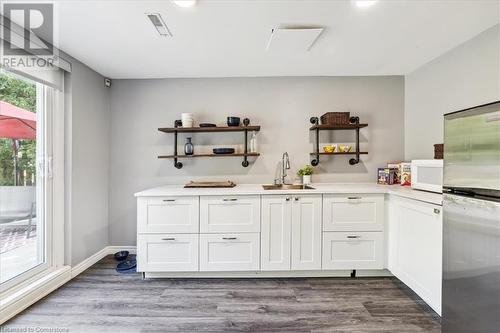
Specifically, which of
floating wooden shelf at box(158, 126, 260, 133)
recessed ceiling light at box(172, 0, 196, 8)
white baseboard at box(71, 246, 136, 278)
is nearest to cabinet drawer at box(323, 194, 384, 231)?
floating wooden shelf at box(158, 126, 260, 133)

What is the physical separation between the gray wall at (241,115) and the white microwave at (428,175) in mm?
678

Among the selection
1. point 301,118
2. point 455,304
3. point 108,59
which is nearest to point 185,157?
point 108,59

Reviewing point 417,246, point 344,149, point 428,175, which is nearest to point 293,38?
point 344,149

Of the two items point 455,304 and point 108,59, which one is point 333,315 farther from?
point 108,59

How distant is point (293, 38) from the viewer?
2.13 metres

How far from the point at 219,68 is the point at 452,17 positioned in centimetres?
217

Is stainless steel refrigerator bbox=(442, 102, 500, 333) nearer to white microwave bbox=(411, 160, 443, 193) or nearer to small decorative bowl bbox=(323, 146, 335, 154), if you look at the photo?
white microwave bbox=(411, 160, 443, 193)

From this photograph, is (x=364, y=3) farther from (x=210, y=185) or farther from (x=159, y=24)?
(x=210, y=185)

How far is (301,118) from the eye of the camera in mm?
3146

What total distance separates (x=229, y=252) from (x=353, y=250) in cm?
129

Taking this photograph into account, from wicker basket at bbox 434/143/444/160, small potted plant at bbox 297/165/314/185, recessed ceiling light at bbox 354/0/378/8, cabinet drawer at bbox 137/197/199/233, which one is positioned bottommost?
cabinet drawer at bbox 137/197/199/233

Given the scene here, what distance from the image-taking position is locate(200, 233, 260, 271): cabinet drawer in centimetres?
248

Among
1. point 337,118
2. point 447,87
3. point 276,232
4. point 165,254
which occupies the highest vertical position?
point 447,87

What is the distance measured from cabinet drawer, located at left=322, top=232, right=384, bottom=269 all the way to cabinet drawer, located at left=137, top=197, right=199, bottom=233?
54.9 inches
